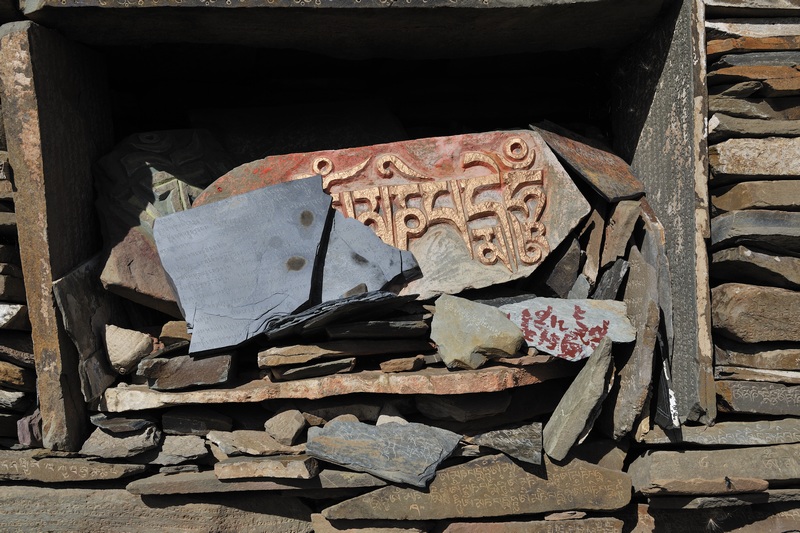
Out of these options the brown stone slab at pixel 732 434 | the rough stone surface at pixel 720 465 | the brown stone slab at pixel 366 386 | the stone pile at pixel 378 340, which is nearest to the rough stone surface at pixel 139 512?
the stone pile at pixel 378 340

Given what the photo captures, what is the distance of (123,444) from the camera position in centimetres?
372

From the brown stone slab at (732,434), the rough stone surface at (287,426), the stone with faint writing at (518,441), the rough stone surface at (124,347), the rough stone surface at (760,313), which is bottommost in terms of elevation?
the brown stone slab at (732,434)

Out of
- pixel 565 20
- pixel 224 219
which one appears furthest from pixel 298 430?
pixel 565 20

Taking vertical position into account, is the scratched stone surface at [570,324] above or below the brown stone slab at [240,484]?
above

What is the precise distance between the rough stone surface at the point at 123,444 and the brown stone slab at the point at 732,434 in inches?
87.4

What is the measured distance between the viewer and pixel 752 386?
3.82 m

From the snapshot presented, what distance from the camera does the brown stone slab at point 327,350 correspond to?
3.60 m

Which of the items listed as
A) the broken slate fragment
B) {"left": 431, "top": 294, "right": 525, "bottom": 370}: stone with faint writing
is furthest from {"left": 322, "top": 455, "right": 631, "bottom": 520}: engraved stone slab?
{"left": 431, "top": 294, "right": 525, "bottom": 370}: stone with faint writing

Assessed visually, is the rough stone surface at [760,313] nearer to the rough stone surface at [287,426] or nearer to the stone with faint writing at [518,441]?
the stone with faint writing at [518,441]

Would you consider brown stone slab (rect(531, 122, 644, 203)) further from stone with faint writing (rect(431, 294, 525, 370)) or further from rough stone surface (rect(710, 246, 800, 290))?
stone with faint writing (rect(431, 294, 525, 370))

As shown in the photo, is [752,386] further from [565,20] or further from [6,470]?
[6,470]

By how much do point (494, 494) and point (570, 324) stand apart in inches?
32.2

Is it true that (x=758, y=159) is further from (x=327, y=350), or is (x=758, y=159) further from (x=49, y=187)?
(x=49, y=187)

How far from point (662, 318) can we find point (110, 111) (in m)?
2.97
